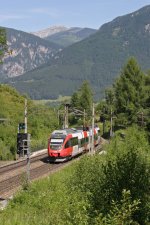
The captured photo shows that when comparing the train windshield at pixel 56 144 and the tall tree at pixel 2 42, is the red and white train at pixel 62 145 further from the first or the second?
the tall tree at pixel 2 42

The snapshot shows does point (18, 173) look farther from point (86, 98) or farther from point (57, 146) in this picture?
point (86, 98)

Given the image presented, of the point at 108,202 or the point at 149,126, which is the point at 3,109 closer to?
the point at 149,126

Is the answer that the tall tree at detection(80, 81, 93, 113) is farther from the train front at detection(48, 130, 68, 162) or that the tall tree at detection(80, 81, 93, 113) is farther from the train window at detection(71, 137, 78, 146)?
the train front at detection(48, 130, 68, 162)

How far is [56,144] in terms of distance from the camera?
201ft

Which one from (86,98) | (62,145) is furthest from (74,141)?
(86,98)

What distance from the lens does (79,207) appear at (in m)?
18.5

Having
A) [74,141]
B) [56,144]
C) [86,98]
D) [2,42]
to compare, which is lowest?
[74,141]

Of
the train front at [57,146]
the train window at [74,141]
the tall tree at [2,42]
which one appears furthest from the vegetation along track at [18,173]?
the tall tree at [2,42]

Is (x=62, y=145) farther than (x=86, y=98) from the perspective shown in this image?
No

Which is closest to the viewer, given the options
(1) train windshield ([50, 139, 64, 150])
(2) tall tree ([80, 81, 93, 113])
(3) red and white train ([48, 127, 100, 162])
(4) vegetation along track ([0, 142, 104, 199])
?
(4) vegetation along track ([0, 142, 104, 199])

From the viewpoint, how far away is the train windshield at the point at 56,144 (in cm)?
6112

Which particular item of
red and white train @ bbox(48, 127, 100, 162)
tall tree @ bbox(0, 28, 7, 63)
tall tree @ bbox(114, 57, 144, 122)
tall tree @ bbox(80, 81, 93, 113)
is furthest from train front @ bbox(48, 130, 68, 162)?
tall tree @ bbox(80, 81, 93, 113)

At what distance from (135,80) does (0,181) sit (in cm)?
7051

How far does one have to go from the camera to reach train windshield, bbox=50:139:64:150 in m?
61.1
